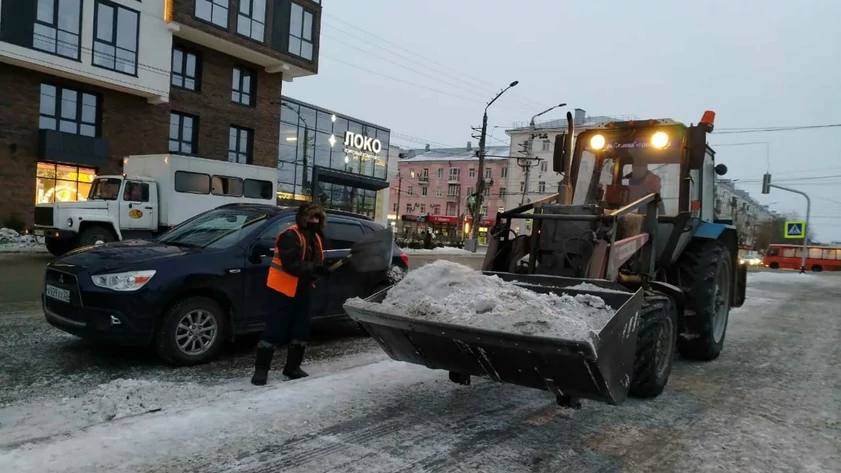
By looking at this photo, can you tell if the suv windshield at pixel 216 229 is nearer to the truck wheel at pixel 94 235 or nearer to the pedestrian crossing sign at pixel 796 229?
the truck wheel at pixel 94 235

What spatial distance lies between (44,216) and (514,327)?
15.7m

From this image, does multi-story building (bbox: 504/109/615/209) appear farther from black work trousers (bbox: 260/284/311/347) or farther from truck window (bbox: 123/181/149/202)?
black work trousers (bbox: 260/284/311/347)

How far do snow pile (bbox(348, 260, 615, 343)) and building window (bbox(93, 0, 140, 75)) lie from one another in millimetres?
23433

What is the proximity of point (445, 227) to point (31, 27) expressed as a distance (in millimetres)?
43690

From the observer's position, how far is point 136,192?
15.6 metres

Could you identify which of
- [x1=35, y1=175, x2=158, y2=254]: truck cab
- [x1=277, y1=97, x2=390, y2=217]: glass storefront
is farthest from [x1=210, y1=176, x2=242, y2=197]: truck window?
[x1=277, y1=97, x2=390, y2=217]: glass storefront

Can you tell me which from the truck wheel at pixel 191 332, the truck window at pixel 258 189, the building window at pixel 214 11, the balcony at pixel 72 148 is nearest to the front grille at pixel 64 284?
the truck wheel at pixel 191 332

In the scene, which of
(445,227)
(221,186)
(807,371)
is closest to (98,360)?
(807,371)

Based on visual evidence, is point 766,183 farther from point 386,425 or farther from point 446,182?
point 446,182

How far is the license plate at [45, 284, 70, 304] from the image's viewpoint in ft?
17.4

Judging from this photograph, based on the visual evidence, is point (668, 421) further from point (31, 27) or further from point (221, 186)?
point (31, 27)

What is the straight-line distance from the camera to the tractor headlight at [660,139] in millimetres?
6293

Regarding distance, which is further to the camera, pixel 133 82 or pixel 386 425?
pixel 133 82

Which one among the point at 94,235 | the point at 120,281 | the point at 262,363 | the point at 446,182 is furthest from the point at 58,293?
the point at 446,182
